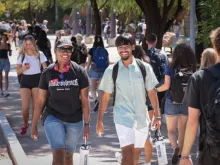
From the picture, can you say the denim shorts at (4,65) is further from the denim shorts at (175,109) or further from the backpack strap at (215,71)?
the backpack strap at (215,71)

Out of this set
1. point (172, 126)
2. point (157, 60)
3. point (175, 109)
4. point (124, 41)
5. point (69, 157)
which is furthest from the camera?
point (157, 60)

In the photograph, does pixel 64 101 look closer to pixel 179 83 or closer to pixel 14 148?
pixel 179 83

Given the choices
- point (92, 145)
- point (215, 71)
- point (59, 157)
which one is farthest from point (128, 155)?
point (92, 145)

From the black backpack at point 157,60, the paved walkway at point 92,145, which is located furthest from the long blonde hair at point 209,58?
the black backpack at point 157,60

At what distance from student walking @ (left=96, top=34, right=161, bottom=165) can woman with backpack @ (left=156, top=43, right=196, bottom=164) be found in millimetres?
1638

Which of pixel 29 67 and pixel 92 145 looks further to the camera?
pixel 29 67

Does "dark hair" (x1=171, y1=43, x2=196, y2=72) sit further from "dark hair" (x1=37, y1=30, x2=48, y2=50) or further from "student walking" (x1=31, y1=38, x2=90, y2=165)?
"dark hair" (x1=37, y1=30, x2=48, y2=50)

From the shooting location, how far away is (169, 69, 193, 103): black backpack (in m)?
8.45

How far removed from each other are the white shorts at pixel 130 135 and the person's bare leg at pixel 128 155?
4cm

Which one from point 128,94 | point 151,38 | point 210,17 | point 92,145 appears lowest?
point 92,145

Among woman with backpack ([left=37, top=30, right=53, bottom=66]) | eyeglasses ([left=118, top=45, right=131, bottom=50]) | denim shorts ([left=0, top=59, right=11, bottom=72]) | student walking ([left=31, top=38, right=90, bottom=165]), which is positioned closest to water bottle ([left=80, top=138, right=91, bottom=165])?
student walking ([left=31, top=38, right=90, bottom=165])

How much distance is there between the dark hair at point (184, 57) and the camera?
8391mm

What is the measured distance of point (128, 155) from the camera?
22.1 feet

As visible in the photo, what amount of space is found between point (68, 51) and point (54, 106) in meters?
0.63
